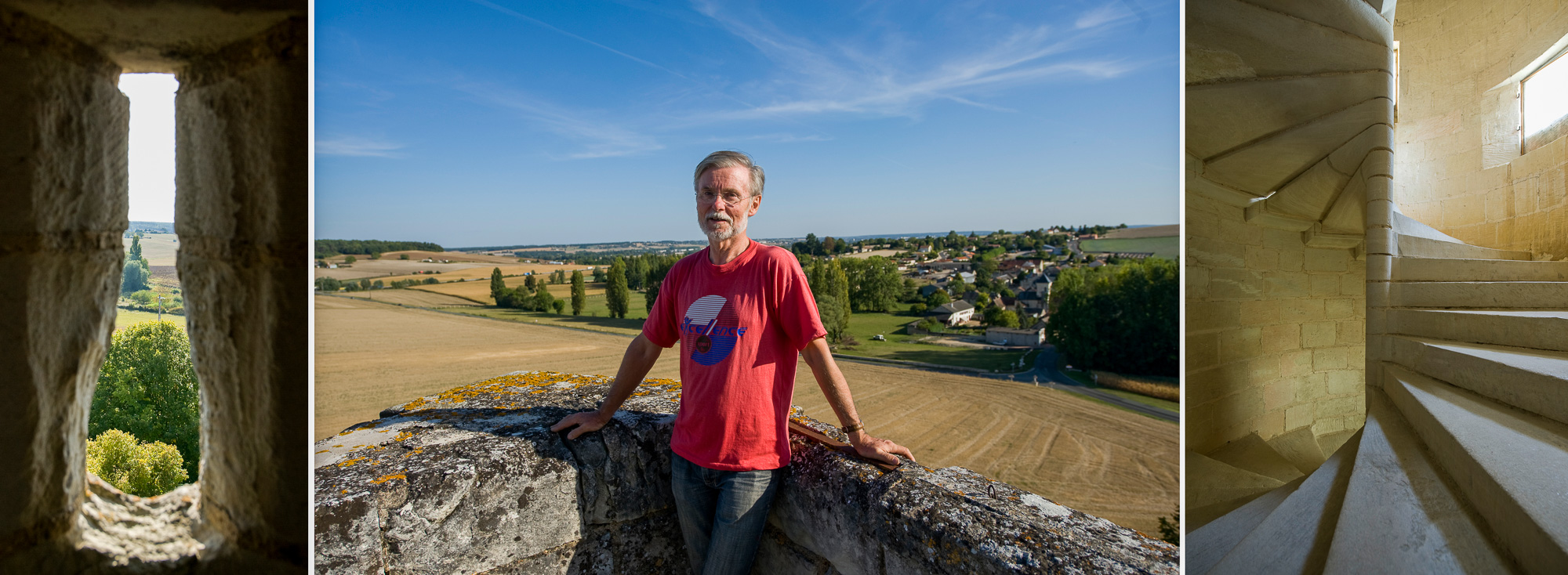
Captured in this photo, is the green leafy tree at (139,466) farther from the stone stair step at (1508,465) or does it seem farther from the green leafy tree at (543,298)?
the green leafy tree at (543,298)

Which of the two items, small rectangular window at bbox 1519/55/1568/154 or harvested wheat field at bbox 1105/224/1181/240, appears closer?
small rectangular window at bbox 1519/55/1568/154

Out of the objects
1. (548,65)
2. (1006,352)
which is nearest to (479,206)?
(548,65)

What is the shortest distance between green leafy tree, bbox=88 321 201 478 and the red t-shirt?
548mm

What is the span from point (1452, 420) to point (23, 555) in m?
2.74

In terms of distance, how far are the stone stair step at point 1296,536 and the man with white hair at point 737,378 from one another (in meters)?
1.23

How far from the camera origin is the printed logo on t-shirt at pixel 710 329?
2.72ft

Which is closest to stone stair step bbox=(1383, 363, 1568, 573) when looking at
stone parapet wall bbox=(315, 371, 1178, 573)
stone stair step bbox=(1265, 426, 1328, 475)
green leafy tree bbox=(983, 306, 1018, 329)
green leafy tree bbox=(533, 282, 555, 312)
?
stone parapet wall bbox=(315, 371, 1178, 573)

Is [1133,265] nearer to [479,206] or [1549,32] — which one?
[1549,32]

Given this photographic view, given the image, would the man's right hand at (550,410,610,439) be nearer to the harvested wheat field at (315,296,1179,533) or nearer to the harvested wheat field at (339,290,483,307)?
the harvested wheat field at (315,296,1179,533)

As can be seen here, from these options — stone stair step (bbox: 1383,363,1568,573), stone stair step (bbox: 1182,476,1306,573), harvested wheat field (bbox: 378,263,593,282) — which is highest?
harvested wheat field (bbox: 378,263,593,282)

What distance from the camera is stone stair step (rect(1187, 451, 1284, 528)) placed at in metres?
2.80

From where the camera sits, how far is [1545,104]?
3.51 meters

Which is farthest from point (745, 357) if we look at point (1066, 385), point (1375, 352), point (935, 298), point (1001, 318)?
point (1066, 385)

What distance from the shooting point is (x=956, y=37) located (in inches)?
812
